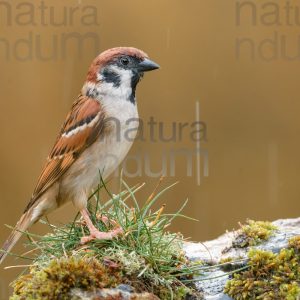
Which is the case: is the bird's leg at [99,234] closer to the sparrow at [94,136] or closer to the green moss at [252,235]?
the green moss at [252,235]

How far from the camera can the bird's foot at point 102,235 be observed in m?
3.36

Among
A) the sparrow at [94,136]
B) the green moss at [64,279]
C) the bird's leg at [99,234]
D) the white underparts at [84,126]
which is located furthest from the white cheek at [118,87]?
the green moss at [64,279]

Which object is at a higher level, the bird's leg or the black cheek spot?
the black cheek spot

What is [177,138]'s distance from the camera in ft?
19.9

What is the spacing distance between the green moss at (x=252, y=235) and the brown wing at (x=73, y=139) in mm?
1083

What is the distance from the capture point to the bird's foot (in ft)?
11.0

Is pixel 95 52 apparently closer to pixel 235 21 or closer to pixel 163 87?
pixel 163 87

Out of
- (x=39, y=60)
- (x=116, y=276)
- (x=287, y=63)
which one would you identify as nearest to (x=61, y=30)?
(x=39, y=60)

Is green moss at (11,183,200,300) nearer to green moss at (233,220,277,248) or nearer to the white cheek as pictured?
green moss at (233,220,277,248)

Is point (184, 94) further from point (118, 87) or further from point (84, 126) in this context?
point (84, 126)

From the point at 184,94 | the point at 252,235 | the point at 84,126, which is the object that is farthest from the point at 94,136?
the point at 184,94

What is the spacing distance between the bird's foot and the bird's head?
116 cm

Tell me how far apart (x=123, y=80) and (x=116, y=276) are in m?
1.62

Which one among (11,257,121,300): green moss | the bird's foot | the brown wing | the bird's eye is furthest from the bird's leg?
the bird's eye
